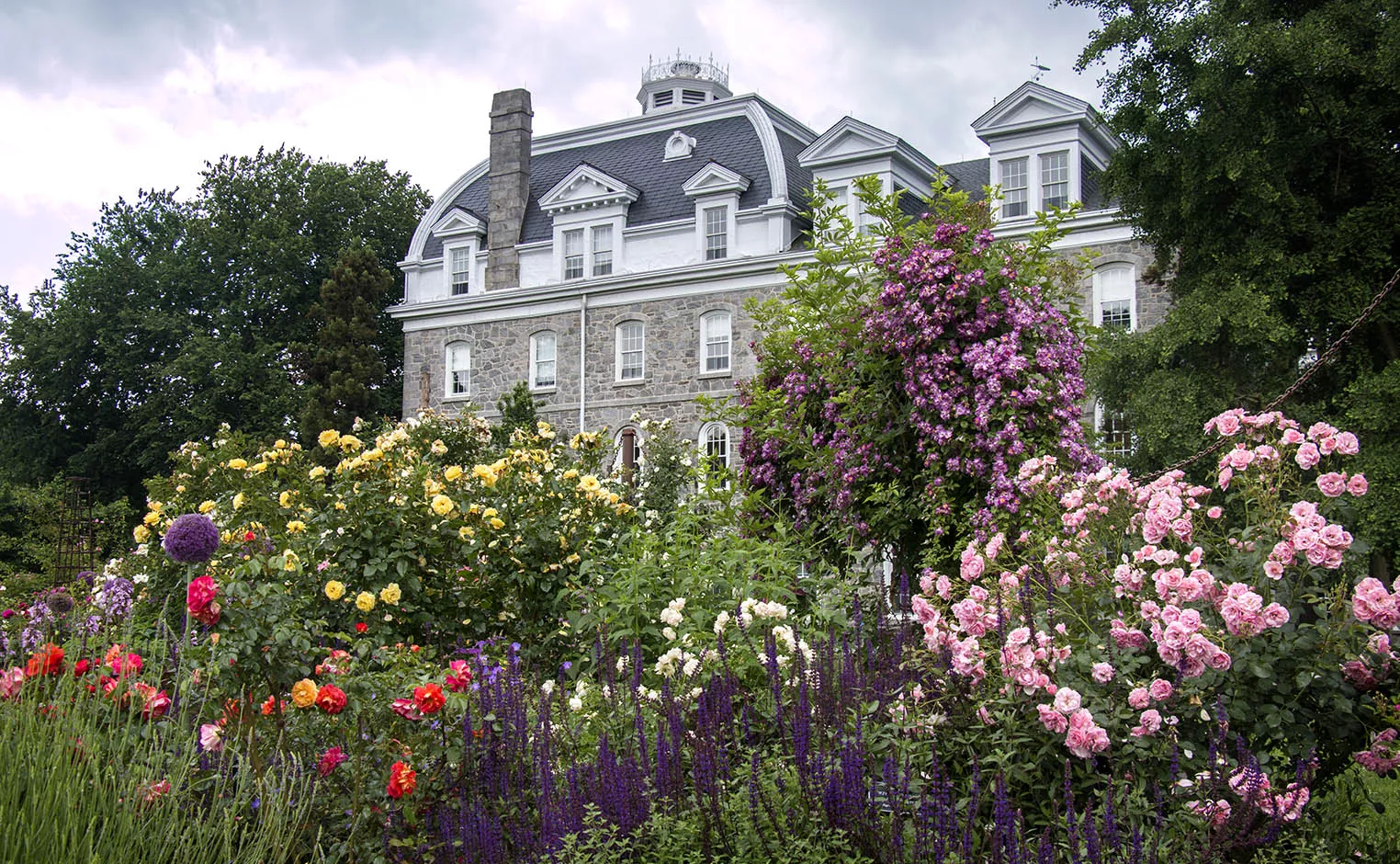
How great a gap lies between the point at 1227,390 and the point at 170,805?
45.0 feet

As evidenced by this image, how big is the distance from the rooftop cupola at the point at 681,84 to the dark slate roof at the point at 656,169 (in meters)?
13.1

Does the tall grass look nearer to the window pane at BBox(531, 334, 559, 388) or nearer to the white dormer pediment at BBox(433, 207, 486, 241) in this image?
the window pane at BBox(531, 334, 559, 388)

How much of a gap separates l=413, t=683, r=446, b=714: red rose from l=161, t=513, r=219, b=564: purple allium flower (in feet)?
3.84

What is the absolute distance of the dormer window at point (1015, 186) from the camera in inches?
878

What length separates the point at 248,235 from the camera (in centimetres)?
3294

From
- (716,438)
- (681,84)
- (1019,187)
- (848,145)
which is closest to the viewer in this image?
(1019,187)

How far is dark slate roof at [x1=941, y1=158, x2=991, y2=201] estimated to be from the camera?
24.3 m

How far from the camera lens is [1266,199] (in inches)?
559

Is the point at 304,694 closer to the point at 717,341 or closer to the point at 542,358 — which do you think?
the point at 717,341

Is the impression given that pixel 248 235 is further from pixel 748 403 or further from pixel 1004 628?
pixel 1004 628

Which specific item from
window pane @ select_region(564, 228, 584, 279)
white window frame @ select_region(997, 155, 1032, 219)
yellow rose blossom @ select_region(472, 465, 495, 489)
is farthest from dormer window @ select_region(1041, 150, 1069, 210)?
yellow rose blossom @ select_region(472, 465, 495, 489)

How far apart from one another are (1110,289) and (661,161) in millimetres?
10094

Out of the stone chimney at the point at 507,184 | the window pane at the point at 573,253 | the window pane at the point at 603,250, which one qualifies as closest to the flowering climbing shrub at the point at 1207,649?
the window pane at the point at 603,250

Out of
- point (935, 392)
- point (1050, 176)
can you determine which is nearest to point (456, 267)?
point (1050, 176)
